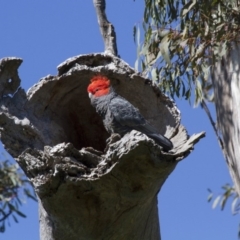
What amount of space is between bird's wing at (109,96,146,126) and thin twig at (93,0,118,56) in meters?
0.39

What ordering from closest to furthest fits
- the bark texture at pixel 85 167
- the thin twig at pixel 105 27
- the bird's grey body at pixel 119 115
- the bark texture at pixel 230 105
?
the bark texture at pixel 85 167, the bird's grey body at pixel 119 115, the thin twig at pixel 105 27, the bark texture at pixel 230 105

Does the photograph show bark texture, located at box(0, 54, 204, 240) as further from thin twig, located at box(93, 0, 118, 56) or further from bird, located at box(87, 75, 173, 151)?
thin twig, located at box(93, 0, 118, 56)

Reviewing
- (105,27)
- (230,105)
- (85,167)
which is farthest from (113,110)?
(230,105)

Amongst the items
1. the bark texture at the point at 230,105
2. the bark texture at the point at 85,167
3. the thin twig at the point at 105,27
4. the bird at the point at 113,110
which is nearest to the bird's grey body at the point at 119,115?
the bird at the point at 113,110

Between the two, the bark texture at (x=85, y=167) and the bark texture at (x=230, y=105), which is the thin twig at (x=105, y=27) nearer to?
the bark texture at (x=85, y=167)

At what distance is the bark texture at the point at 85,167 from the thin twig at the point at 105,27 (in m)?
0.44

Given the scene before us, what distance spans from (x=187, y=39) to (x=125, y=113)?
1544 millimetres

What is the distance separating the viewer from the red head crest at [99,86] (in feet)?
12.4

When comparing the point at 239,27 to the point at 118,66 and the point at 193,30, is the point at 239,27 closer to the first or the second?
the point at 193,30

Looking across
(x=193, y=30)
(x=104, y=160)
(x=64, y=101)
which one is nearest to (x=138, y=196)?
(x=104, y=160)

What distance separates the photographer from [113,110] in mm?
3994

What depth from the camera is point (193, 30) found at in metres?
5.23

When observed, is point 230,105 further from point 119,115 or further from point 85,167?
point 85,167

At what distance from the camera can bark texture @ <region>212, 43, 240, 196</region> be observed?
16.7 feet
